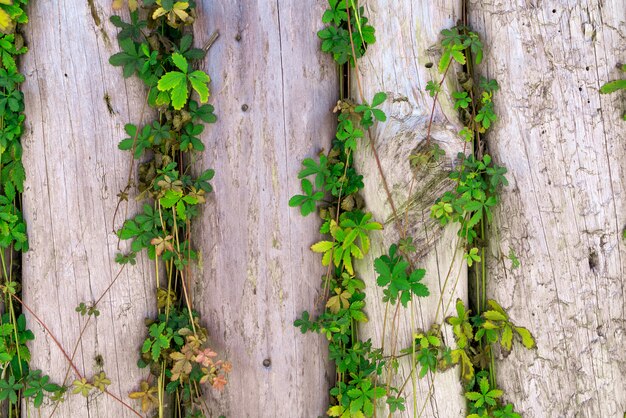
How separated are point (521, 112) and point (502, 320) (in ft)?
2.58

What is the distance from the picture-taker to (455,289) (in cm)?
241

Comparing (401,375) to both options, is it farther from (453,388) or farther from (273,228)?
(273,228)

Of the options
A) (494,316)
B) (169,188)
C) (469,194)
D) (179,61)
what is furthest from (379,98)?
(494,316)

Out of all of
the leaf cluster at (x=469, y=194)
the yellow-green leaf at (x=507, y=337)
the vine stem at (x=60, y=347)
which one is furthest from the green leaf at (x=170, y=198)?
the yellow-green leaf at (x=507, y=337)

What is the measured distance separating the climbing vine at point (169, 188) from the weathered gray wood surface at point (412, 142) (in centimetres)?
63

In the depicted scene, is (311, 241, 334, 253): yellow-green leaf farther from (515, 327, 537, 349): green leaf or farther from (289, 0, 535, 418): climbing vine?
(515, 327, 537, 349): green leaf

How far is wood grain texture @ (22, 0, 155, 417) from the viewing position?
2.31 meters

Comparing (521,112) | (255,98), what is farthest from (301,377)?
(521,112)

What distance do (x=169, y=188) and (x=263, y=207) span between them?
1.17 ft

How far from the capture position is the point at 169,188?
7.44 ft

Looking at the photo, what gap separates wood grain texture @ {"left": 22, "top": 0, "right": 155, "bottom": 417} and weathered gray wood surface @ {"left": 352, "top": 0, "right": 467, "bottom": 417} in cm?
90

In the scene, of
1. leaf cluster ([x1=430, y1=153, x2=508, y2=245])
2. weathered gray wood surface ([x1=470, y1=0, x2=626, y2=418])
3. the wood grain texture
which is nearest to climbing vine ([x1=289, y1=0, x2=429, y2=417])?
leaf cluster ([x1=430, y1=153, x2=508, y2=245])

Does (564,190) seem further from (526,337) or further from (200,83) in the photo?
(200,83)

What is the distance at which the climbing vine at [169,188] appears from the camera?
2234 millimetres
